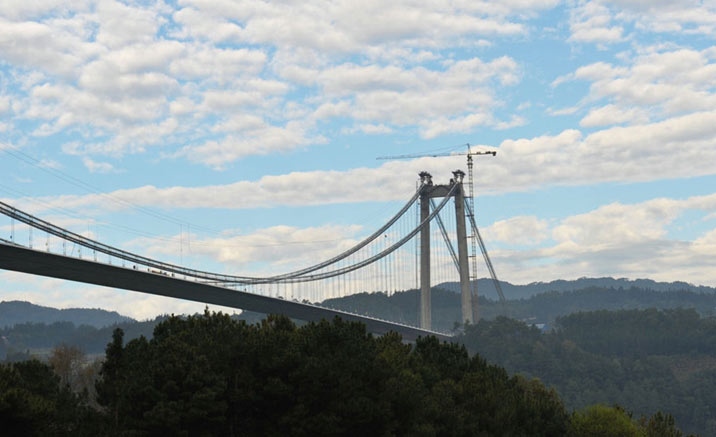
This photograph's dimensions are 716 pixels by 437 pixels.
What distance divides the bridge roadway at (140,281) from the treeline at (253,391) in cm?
1312

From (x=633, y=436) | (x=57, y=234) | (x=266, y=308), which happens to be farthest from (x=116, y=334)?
(x=266, y=308)

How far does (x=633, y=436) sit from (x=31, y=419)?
183 feet

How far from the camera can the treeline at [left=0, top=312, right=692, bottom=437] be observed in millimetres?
50875

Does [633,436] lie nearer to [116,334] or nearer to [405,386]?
[405,386]

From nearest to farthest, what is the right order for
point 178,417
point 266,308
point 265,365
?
point 178,417, point 265,365, point 266,308

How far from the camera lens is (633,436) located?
86.1 m

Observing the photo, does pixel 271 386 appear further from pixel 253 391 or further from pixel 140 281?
pixel 140 281

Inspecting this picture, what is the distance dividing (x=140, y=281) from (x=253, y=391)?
38.6m

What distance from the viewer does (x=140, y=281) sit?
9138 cm

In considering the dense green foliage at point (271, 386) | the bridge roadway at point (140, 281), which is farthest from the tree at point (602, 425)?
the bridge roadway at point (140, 281)

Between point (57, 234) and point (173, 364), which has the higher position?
point (57, 234)

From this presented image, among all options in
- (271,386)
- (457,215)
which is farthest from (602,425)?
(457,215)

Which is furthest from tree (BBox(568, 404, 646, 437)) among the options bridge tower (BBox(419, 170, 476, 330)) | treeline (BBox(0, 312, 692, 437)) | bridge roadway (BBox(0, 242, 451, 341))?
bridge tower (BBox(419, 170, 476, 330))

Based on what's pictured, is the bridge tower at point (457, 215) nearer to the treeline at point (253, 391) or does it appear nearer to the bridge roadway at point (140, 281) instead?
the bridge roadway at point (140, 281)
